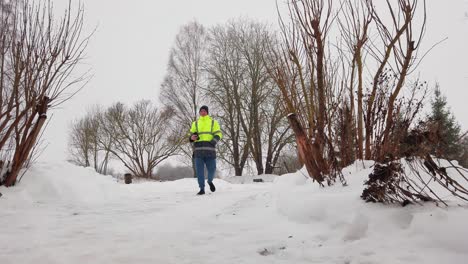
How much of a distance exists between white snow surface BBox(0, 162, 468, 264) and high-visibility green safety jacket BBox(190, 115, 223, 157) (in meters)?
2.21

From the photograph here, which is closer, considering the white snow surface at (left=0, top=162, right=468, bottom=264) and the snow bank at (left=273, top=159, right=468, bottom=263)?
the snow bank at (left=273, top=159, right=468, bottom=263)

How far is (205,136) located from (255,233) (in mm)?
3518

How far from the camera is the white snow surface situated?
66.0 inches

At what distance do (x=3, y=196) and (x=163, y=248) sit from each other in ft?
9.33

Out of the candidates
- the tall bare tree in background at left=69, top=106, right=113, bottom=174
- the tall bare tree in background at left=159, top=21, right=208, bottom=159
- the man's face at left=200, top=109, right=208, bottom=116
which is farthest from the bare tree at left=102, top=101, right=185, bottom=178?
the man's face at left=200, top=109, right=208, bottom=116

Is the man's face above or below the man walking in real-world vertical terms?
above

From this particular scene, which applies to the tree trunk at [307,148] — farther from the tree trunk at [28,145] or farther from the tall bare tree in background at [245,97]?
the tall bare tree in background at [245,97]

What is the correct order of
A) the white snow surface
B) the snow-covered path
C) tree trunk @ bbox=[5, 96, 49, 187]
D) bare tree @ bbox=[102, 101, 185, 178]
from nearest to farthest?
the white snow surface, the snow-covered path, tree trunk @ bbox=[5, 96, 49, 187], bare tree @ bbox=[102, 101, 185, 178]

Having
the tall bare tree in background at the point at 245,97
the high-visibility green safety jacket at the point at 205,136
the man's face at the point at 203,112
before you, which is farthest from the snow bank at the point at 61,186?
the tall bare tree in background at the point at 245,97

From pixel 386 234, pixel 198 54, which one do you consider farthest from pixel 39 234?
pixel 198 54

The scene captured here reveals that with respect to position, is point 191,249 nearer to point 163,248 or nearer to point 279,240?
point 163,248

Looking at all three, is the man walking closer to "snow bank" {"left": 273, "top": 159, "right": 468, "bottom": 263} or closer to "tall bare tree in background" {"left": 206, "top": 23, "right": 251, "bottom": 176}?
"snow bank" {"left": 273, "top": 159, "right": 468, "bottom": 263}

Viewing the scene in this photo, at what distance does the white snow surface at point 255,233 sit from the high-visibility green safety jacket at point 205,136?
2208 mm

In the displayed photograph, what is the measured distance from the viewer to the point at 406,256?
158 centimetres
